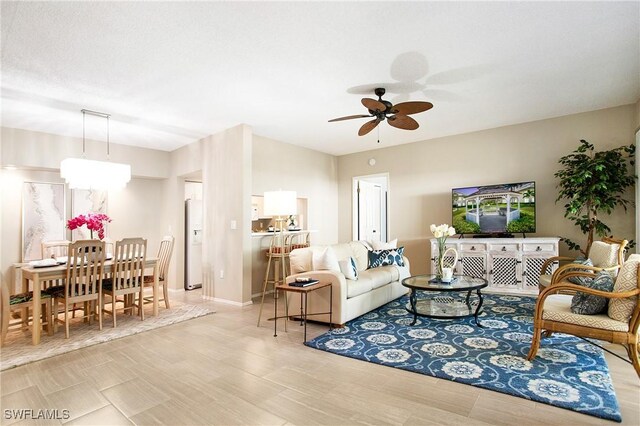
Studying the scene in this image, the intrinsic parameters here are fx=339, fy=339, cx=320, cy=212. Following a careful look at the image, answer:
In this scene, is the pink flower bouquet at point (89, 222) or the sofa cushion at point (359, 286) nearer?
the sofa cushion at point (359, 286)

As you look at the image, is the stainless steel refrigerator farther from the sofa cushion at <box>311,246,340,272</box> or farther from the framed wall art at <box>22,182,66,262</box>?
the sofa cushion at <box>311,246,340,272</box>

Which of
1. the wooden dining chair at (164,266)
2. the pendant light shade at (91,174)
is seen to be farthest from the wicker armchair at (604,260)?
the pendant light shade at (91,174)

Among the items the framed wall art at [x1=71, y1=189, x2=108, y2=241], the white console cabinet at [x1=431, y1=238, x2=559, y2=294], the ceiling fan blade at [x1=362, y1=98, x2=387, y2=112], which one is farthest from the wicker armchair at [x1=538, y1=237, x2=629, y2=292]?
the framed wall art at [x1=71, y1=189, x2=108, y2=241]

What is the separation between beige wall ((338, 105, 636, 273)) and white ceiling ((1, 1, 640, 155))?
353 millimetres

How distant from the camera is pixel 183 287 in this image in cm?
640

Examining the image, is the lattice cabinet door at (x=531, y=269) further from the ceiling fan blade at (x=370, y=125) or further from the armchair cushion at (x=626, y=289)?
the ceiling fan blade at (x=370, y=125)

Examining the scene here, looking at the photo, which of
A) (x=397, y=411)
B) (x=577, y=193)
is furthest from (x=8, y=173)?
(x=577, y=193)

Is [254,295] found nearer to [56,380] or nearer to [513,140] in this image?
[56,380]

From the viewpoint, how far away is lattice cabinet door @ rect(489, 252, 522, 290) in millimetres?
5129

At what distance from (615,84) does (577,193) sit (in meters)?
1.41

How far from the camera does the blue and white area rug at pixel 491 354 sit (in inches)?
90.8

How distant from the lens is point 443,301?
477 centimetres

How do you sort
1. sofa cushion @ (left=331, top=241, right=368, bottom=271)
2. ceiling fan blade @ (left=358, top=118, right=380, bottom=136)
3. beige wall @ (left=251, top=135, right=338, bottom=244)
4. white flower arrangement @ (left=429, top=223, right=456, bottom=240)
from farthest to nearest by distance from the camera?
beige wall @ (left=251, top=135, right=338, bottom=244)
sofa cushion @ (left=331, top=241, right=368, bottom=271)
white flower arrangement @ (left=429, top=223, right=456, bottom=240)
ceiling fan blade @ (left=358, top=118, right=380, bottom=136)

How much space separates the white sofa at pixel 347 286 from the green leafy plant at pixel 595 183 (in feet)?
8.64
